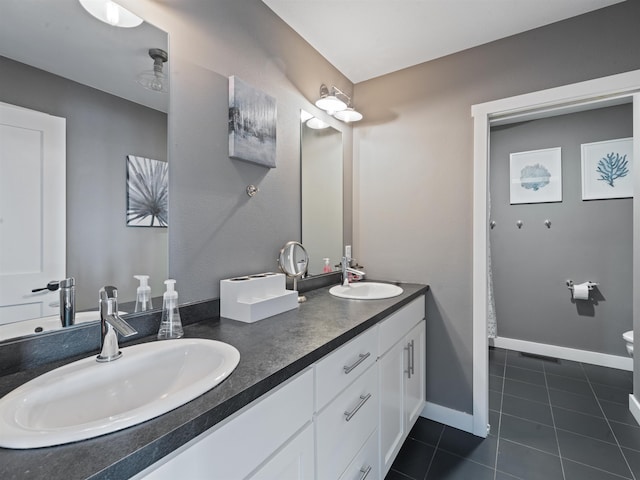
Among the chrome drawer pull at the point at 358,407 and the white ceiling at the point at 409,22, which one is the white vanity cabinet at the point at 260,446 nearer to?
the chrome drawer pull at the point at 358,407

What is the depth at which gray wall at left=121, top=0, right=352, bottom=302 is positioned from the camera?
1.20m

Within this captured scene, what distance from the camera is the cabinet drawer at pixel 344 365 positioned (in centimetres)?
98

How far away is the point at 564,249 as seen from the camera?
2.88 m

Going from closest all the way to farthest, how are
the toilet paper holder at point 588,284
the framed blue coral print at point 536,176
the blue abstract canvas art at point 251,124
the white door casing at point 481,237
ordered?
the blue abstract canvas art at point 251,124, the white door casing at point 481,237, the toilet paper holder at point 588,284, the framed blue coral print at point 536,176

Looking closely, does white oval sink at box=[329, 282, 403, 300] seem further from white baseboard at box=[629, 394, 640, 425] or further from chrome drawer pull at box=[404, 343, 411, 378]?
white baseboard at box=[629, 394, 640, 425]

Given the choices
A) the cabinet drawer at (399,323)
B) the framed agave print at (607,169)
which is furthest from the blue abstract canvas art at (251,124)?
the framed agave print at (607,169)

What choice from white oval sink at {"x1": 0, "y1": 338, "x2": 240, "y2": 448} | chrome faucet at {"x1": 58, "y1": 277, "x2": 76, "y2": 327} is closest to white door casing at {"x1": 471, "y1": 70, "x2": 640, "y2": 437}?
white oval sink at {"x1": 0, "y1": 338, "x2": 240, "y2": 448}

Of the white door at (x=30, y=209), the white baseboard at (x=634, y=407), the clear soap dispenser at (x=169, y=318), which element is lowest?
the white baseboard at (x=634, y=407)

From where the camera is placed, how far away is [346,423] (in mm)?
1105

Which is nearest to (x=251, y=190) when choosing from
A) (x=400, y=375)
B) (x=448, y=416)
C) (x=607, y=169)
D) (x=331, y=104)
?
(x=331, y=104)

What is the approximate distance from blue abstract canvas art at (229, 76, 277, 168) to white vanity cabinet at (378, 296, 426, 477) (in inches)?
40.7

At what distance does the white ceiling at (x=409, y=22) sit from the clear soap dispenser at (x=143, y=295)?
1.50 metres

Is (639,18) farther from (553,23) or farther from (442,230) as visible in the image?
(442,230)

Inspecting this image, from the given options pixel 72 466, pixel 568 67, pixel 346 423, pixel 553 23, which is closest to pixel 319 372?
pixel 346 423
